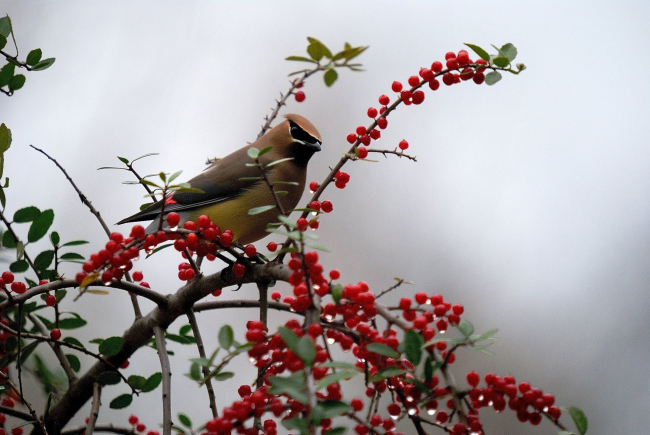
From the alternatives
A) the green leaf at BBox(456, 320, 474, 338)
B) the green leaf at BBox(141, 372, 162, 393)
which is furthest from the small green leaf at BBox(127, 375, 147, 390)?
A: the green leaf at BBox(456, 320, 474, 338)

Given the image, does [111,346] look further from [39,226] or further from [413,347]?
[413,347]

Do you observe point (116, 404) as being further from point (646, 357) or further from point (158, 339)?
point (646, 357)

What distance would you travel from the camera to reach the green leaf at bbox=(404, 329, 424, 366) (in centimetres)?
70

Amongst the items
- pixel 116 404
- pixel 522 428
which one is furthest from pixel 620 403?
pixel 116 404

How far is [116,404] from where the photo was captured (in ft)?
4.14

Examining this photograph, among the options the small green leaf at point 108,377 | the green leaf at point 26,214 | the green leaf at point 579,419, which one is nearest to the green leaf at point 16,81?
the green leaf at point 26,214

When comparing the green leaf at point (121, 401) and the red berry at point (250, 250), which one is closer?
the red berry at point (250, 250)

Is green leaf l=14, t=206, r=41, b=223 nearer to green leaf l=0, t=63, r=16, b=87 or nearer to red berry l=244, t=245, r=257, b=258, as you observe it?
green leaf l=0, t=63, r=16, b=87

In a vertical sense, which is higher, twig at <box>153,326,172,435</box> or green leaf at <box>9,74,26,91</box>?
green leaf at <box>9,74,26,91</box>

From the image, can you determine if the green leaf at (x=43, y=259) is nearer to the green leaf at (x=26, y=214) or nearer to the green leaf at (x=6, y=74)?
the green leaf at (x=26, y=214)

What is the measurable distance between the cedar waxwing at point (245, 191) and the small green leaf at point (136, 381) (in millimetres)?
431

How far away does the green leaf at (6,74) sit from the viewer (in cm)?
124

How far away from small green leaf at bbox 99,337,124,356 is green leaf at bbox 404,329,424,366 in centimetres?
65

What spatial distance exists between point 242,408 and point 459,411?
0.87 feet
